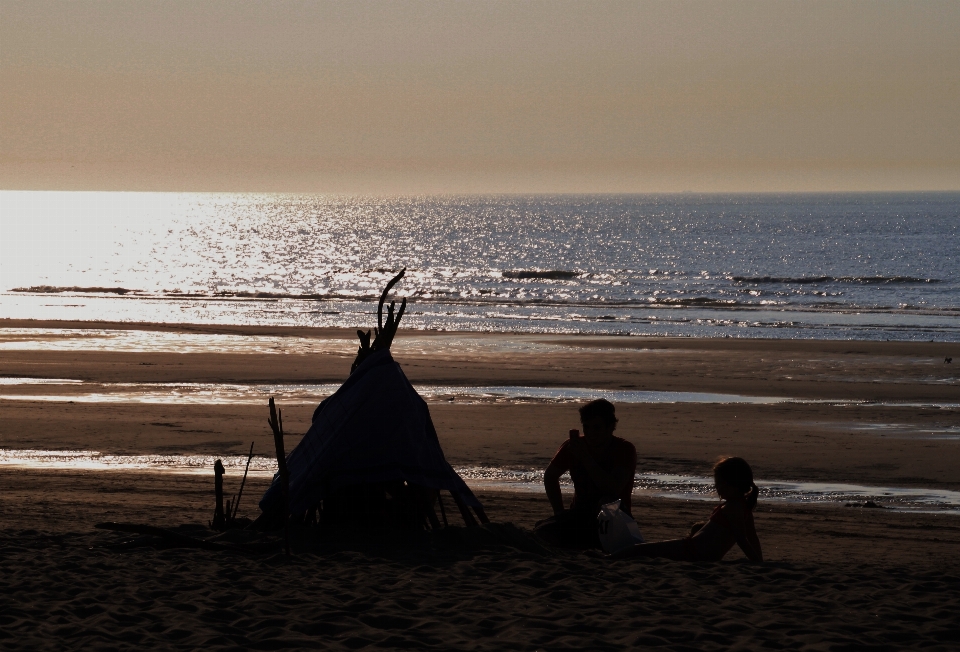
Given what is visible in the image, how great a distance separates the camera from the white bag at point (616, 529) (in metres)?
7.59

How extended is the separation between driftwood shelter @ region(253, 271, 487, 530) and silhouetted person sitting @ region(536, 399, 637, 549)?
780mm

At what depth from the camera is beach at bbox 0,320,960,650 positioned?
588cm

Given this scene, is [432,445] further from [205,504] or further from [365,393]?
[205,504]

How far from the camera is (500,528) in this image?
8094mm

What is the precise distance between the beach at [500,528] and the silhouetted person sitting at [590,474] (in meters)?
0.26

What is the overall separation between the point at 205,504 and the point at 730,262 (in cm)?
6038

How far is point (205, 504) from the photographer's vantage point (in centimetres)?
1006

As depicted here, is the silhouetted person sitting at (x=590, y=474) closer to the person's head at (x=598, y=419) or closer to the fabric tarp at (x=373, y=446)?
the person's head at (x=598, y=419)

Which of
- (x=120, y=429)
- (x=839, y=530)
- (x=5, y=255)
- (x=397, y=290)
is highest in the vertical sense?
(x=5, y=255)

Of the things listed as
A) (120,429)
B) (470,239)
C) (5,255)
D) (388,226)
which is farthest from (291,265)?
(388,226)

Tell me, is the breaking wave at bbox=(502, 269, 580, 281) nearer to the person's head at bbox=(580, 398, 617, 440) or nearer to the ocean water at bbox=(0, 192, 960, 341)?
the ocean water at bbox=(0, 192, 960, 341)

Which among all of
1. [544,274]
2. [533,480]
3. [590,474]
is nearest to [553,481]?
[590,474]

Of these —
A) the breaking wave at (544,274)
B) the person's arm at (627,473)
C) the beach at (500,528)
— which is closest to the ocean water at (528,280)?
the breaking wave at (544,274)

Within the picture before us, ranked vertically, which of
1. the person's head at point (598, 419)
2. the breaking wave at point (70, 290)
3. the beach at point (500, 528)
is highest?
the breaking wave at point (70, 290)
